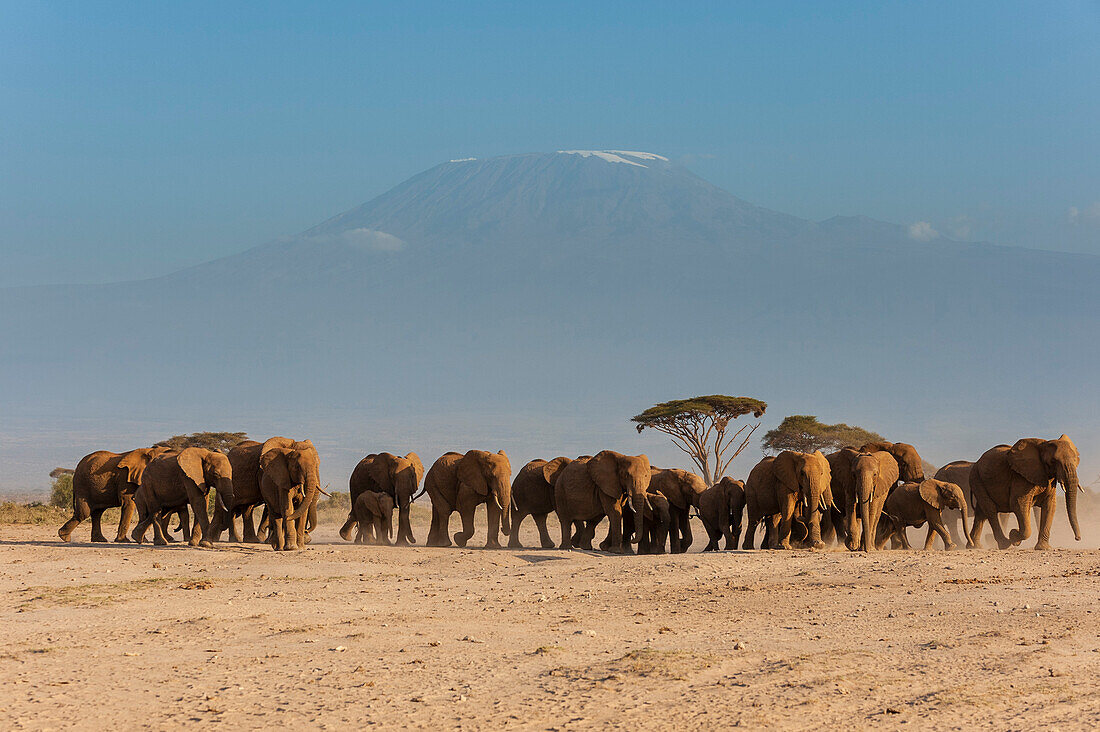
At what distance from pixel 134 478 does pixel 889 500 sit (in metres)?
18.5

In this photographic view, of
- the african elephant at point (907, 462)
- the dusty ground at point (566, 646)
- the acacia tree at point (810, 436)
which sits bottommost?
the dusty ground at point (566, 646)

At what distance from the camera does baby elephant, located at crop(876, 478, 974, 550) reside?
2492 centimetres

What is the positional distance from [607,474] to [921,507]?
291 inches

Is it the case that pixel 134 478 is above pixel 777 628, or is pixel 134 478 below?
above

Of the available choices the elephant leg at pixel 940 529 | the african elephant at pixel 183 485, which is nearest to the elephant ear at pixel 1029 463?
the elephant leg at pixel 940 529

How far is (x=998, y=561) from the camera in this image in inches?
805

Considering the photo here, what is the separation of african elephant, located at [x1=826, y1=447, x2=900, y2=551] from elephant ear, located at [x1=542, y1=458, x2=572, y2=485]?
7.50 metres

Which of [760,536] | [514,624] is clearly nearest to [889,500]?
[760,536]

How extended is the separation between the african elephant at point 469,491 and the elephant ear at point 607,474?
230 cm

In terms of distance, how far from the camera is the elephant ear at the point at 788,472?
24844 mm

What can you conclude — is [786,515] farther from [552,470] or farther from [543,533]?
[552,470]

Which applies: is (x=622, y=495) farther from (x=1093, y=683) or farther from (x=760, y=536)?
(x=1093, y=683)

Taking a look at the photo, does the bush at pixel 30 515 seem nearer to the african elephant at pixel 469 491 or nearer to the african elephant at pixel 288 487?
the african elephant at pixel 469 491

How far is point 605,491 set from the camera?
2742 cm
